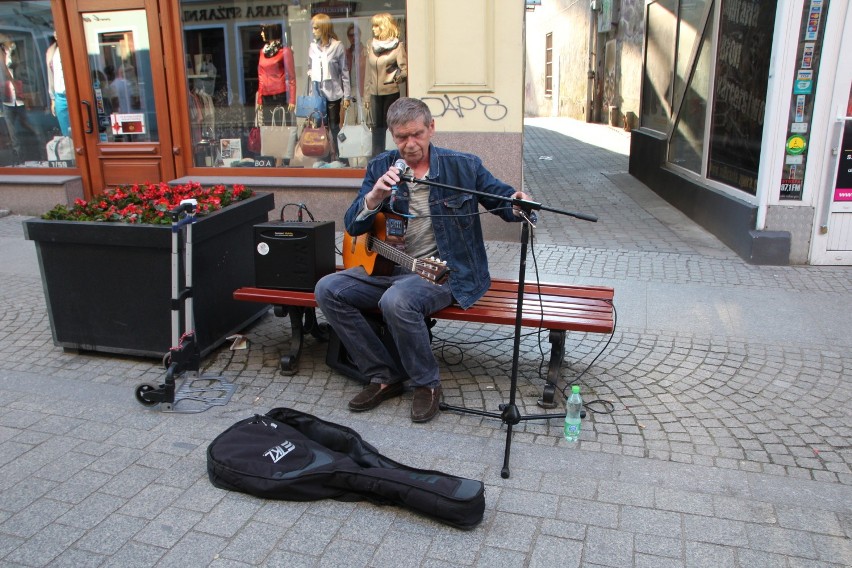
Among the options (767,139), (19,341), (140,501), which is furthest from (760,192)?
(19,341)

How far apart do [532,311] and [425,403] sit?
0.77 metres

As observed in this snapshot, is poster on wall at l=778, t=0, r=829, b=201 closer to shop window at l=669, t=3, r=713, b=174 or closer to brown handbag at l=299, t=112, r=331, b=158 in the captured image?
shop window at l=669, t=3, r=713, b=174

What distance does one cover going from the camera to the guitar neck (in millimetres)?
3810

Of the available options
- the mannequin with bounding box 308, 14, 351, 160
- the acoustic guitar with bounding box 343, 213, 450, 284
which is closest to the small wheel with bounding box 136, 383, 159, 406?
the acoustic guitar with bounding box 343, 213, 450, 284

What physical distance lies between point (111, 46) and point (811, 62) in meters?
7.49

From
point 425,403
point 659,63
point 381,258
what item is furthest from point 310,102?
point 425,403

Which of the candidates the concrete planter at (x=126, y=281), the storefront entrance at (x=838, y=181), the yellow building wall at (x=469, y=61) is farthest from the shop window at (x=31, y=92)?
the storefront entrance at (x=838, y=181)

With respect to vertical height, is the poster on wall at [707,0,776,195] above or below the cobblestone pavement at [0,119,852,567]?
above

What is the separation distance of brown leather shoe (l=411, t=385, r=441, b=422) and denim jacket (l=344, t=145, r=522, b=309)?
504mm

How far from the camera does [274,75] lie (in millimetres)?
8297

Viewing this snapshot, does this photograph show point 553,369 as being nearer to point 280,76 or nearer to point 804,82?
point 804,82

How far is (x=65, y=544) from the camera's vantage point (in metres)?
2.74

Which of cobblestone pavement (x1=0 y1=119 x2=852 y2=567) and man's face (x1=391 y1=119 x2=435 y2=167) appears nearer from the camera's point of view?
cobblestone pavement (x1=0 y1=119 x2=852 y2=567)

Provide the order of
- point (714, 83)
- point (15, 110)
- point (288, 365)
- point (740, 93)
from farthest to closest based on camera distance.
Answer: point (15, 110), point (714, 83), point (740, 93), point (288, 365)
